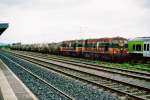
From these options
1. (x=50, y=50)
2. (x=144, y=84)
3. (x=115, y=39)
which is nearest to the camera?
(x=144, y=84)

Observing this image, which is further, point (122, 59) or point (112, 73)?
point (122, 59)

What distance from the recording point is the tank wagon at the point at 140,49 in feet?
110

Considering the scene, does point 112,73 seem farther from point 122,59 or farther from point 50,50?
point 50,50

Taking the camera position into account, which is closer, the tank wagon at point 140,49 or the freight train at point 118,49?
the tank wagon at point 140,49

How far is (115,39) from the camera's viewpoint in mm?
34344

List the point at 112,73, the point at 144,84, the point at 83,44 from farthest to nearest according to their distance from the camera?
the point at 83,44 → the point at 112,73 → the point at 144,84

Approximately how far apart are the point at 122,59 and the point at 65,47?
2157cm

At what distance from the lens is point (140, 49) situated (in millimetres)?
34938

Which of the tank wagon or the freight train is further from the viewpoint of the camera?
the freight train

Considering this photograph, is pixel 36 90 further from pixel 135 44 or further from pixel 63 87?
pixel 135 44

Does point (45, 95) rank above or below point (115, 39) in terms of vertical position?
below

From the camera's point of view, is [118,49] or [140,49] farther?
[140,49]

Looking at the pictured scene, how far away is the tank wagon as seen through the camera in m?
33.4

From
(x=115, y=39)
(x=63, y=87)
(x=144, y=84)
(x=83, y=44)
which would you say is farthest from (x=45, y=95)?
(x=83, y=44)
